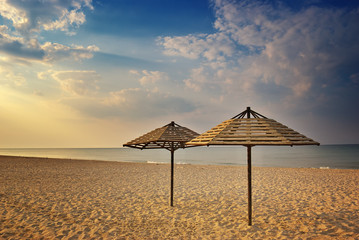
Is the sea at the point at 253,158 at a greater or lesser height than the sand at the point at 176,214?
lesser

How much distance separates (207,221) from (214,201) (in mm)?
2435

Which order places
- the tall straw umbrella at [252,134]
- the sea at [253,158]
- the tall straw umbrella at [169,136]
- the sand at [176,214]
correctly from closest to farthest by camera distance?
the tall straw umbrella at [252,134], the sand at [176,214], the tall straw umbrella at [169,136], the sea at [253,158]

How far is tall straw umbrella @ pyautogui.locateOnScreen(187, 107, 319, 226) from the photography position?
5012mm

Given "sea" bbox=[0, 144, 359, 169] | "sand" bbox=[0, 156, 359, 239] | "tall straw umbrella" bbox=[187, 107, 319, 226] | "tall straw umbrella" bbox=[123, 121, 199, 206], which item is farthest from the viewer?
"sea" bbox=[0, 144, 359, 169]

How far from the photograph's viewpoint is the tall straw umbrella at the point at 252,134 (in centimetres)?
501

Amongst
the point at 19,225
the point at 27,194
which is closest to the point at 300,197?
the point at 19,225

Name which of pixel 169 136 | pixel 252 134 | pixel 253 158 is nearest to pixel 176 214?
pixel 169 136

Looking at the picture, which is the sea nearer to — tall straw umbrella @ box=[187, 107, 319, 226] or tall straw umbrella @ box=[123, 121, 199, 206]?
tall straw umbrella @ box=[123, 121, 199, 206]

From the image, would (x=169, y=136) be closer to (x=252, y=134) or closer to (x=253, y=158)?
(x=252, y=134)

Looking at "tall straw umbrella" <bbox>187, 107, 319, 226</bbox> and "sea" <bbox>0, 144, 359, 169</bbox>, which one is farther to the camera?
"sea" <bbox>0, 144, 359, 169</bbox>

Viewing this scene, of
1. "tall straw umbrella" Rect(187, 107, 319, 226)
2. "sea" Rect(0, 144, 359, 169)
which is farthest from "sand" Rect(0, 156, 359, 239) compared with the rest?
"sea" Rect(0, 144, 359, 169)

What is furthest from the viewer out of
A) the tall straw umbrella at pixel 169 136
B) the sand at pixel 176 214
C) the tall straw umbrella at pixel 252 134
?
the tall straw umbrella at pixel 169 136

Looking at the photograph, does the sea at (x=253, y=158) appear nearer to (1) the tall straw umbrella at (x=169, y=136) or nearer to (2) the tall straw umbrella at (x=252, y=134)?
(1) the tall straw umbrella at (x=169, y=136)

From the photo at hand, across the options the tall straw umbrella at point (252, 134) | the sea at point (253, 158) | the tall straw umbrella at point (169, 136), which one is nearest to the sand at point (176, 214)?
the tall straw umbrella at point (169, 136)
